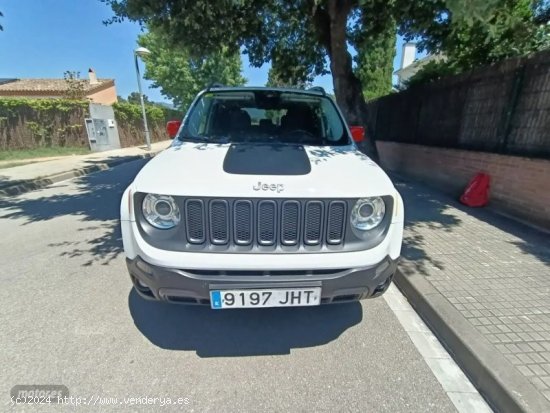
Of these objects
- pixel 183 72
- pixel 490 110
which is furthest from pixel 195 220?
pixel 183 72

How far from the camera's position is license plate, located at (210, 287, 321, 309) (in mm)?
1969

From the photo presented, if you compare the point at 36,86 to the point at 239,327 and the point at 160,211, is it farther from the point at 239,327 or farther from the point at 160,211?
the point at 239,327

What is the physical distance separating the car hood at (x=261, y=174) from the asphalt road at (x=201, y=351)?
1.24m

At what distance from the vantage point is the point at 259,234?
2.00 meters

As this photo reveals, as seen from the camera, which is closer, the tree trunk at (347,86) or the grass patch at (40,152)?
the tree trunk at (347,86)

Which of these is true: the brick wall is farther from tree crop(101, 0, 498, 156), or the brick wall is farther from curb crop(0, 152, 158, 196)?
curb crop(0, 152, 158, 196)

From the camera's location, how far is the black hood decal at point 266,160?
2.15m

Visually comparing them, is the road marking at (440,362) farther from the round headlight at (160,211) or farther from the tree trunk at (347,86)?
the tree trunk at (347,86)

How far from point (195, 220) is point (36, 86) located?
36434 mm

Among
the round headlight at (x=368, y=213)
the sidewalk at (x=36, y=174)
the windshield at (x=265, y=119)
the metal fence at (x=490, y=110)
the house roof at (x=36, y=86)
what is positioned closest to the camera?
the round headlight at (x=368, y=213)

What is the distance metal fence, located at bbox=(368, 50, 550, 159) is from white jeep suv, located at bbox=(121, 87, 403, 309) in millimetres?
4080

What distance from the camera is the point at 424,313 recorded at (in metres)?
2.74

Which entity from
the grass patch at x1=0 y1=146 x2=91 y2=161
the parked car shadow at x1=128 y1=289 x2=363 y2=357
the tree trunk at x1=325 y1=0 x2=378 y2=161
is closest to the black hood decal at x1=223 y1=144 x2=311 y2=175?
the parked car shadow at x1=128 y1=289 x2=363 y2=357

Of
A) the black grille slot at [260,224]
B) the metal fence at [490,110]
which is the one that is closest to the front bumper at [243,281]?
the black grille slot at [260,224]
